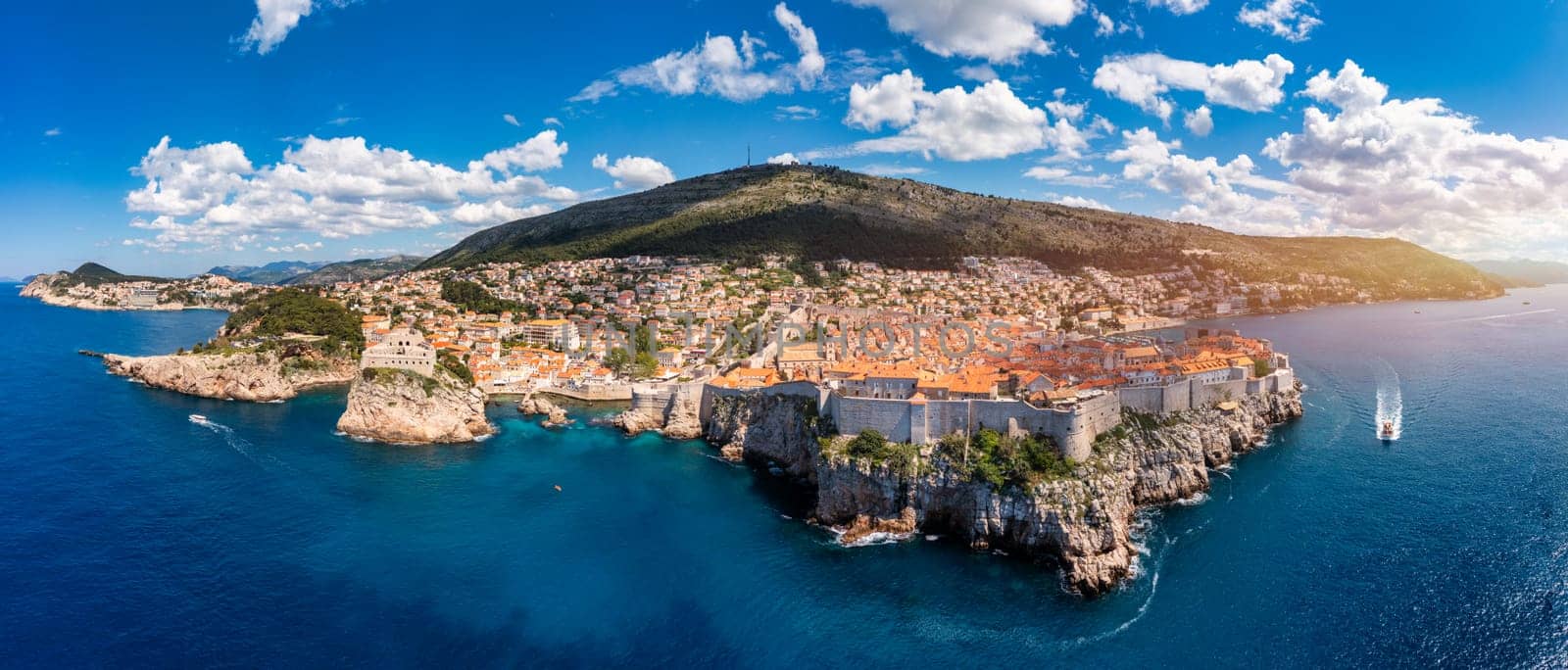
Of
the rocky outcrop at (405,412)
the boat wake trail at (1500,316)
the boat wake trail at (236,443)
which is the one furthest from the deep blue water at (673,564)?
the boat wake trail at (1500,316)

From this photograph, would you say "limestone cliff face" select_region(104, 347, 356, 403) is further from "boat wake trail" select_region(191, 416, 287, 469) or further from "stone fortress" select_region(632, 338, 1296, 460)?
"stone fortress" select_region(632, 338, 1296, 460)

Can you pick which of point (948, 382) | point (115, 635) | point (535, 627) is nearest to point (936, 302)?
point (948, 382)

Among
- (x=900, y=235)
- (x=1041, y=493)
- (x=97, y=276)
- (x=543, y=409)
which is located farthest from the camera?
(x=97, y=276)

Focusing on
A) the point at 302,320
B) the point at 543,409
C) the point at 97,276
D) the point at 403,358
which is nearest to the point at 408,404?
the point at 403,358

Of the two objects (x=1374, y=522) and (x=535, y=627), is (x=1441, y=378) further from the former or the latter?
(x=535, y=627)

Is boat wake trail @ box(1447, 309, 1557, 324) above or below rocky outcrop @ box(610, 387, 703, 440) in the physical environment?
above

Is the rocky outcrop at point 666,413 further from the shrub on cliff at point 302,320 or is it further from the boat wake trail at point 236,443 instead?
the shrub on cliff at point 302,320

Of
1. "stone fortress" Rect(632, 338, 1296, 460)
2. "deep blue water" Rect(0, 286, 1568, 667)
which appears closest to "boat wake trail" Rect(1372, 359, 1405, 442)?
"deep blue water" Rect(0, 286, 1568, 667)

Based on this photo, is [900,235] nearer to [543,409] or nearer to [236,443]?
[543,409]
